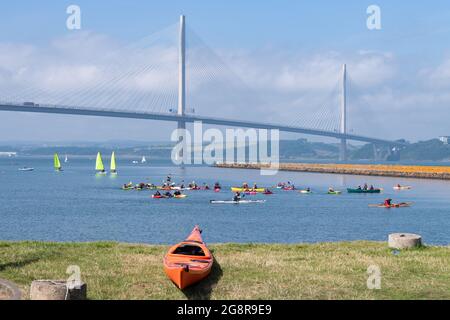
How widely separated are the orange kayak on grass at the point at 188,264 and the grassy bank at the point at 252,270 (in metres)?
0.25

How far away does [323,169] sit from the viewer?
13662 centimetres

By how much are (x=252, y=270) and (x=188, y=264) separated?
2034mm

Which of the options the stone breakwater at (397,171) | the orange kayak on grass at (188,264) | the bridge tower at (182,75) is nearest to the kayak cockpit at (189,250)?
the orange kayak on grass at (188,264)

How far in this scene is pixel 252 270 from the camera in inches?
661

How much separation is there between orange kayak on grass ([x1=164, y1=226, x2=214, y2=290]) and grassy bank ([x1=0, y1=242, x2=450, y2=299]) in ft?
0.81

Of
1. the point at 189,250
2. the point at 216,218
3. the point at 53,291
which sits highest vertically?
the point at 189,250

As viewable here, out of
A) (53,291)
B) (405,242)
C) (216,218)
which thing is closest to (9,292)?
(53,291)

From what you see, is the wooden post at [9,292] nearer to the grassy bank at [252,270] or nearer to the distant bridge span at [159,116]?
the grassy bank at [252,270]

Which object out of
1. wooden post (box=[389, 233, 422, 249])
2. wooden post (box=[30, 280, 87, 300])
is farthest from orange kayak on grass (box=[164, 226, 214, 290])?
wooden post (box=[389, 233, 422, 249])

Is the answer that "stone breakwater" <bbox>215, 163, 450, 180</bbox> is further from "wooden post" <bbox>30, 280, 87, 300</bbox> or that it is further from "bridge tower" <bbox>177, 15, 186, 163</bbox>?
"wooden post" <bbox>30, 280, 87, 300</bbox>

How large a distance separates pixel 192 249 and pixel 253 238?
18.2m

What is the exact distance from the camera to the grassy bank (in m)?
14.6

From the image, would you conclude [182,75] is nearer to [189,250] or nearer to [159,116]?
[159,116]

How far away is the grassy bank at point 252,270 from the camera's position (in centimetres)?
1457
